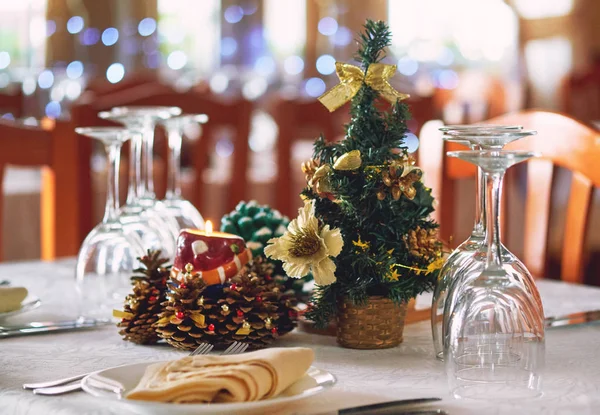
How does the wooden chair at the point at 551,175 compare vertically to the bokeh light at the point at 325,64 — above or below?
below

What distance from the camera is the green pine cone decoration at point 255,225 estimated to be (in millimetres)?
1055

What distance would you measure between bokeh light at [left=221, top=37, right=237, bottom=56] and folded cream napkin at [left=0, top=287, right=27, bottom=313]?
5825mm

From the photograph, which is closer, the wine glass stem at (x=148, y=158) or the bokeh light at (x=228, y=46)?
the wine glass stem at (x=148, y=158)

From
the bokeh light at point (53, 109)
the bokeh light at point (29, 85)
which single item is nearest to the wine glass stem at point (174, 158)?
the bokeh light at point (53, 109)

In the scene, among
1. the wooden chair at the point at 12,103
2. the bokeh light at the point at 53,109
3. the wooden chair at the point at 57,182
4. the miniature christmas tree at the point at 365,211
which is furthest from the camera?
the bokeh light at the point at 53,109

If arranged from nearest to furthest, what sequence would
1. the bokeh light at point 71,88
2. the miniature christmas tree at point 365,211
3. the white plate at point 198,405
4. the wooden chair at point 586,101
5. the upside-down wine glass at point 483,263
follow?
the white plate at point 198,405
the upside-down wine glass at point 483,263
the miniature christmas tree at point 365,211
the wooden chair at point 586,101
the bokeh light at point 71,88

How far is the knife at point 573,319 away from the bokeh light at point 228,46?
5.84m

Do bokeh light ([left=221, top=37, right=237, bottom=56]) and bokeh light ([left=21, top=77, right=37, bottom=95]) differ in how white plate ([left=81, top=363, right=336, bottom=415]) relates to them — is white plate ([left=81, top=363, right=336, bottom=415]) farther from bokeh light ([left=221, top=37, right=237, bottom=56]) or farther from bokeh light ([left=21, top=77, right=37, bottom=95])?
bokeh light ([left=221, top=37, right=237, bottom=56])

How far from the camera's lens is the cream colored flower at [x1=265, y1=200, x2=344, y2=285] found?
2.65ft

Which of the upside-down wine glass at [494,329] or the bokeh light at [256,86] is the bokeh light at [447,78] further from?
the upside-down wine glass at [494,329]

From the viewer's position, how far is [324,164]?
0.85 meters

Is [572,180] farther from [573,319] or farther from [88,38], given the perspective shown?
[88,38]

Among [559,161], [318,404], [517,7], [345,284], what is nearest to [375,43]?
[345,284]

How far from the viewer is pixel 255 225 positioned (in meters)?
1.08
